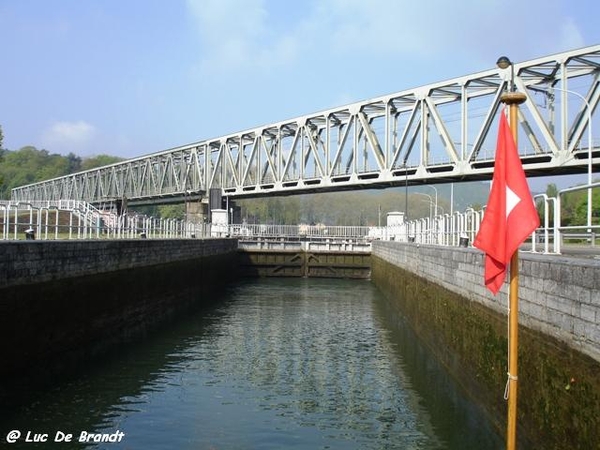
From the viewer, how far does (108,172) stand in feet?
510

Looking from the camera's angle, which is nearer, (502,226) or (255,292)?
(502,226)

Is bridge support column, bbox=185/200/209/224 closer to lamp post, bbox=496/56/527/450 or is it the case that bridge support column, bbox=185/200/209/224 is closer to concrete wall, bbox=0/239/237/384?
concrete wall, bbox=0/239/237/384

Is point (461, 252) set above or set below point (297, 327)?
above

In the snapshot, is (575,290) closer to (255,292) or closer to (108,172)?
(255,292)

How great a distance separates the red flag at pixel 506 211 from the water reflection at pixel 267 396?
621 cm

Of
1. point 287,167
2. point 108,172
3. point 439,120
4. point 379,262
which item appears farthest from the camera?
point 108,172

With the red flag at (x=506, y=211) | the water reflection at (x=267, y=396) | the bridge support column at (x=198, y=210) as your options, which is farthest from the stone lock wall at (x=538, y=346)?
the bridge support column at (x=198, y=210)

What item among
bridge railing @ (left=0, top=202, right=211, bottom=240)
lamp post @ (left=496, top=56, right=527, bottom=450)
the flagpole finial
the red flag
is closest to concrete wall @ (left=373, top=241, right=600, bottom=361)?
lamp post @ (left=496, top=56, right=527, bottom=450)

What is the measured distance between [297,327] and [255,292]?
16140 mm

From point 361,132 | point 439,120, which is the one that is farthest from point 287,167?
point 439,120

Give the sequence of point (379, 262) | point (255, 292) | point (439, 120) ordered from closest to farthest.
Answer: point (255, 292)
point (379, 262)
point (439, 120)

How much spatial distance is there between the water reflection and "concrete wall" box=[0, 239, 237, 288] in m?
2.63

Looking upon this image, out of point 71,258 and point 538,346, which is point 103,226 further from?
point 538,346

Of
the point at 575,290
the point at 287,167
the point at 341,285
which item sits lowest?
the point at 341,285
